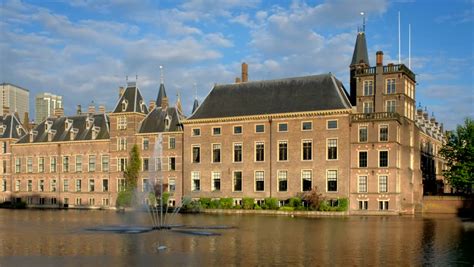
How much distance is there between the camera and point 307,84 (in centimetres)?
6228

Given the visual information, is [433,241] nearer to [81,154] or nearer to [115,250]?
[115,250]

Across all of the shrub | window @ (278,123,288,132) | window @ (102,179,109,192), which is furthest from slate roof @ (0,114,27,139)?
window @ (278,123,288,132)

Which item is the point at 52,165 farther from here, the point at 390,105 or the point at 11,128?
the point at 390,105

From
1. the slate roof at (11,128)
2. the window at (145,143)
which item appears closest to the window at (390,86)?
the window at (145,143)

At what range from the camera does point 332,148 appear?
192ft

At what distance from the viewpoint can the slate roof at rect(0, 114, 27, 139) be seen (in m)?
81.1

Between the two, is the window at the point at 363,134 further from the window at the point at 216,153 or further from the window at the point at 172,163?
the window at the point at 172,163

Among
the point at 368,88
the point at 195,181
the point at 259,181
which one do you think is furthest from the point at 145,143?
the point at 368,88

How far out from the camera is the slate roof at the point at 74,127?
74.5 m

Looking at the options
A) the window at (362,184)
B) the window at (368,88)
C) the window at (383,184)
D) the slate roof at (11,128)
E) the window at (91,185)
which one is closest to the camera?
the window at (383,184)

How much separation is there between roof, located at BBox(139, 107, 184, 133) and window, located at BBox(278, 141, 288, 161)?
13.8m

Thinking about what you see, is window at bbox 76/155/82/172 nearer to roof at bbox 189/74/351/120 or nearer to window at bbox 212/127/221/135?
roof at bbox 189/74/351/120

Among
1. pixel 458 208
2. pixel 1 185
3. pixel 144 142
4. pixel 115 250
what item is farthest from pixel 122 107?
pixel 115 250

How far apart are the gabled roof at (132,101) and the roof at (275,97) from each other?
8.75 m
